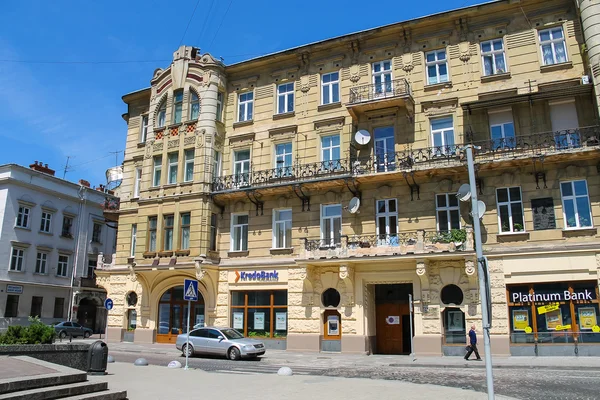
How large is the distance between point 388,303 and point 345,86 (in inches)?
458

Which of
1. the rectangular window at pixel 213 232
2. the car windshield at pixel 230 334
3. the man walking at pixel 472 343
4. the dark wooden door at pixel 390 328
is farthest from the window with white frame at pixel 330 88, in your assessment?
the man walking at pixel 472 343

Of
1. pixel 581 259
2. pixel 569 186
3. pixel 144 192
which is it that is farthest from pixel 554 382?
pixel 144 192

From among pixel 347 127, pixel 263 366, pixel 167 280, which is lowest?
pixel 263 366

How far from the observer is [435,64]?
83.9ft

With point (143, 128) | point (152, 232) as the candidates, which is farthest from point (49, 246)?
point (152, 232)

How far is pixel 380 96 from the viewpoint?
25578mm

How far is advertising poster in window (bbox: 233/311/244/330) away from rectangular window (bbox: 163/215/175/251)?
5648 mm

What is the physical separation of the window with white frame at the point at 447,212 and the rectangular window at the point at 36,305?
3358 centimetres

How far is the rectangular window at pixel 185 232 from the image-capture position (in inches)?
1129

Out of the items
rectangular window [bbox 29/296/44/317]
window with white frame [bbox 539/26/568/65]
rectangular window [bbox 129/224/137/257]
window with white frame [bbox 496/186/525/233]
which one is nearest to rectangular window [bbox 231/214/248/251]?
rectangular window [bbox 129/224/137/257]

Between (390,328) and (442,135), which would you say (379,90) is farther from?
(390,328)

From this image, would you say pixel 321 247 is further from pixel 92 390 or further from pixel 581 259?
pixel 92 390

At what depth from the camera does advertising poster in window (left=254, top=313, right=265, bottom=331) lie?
26938 mm

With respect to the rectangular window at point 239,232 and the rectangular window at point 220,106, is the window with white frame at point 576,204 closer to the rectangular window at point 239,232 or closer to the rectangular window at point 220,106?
the rectangular window at point 239,232
